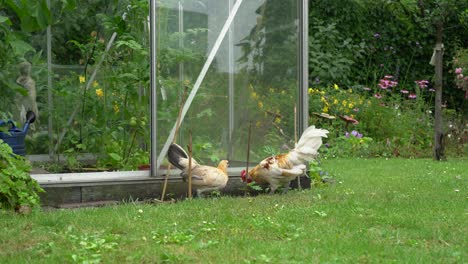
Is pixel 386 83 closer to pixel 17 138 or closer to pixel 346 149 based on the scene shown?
pixel 346 149

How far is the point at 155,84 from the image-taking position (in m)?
6.50

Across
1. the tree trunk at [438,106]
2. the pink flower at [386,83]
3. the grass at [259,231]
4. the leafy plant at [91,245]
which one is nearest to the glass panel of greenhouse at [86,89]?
the grass at [259,231]

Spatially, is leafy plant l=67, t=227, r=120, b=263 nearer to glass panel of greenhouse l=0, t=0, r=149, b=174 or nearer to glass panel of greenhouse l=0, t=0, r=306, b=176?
glass panel of greenhouse l=0, t=0, r=306, b=176

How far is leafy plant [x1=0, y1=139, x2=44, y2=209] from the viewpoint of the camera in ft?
17.0

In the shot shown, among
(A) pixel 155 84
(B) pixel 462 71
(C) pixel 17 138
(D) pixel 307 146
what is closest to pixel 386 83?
(B) pixel 462 71

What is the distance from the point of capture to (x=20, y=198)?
523 cm

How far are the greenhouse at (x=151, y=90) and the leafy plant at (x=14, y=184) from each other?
644mm

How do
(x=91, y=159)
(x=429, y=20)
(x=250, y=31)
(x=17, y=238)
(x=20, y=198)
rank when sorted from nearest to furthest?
(x=17, y=238) < (x=20, y=198) < (x=250, y=31) < (x=91, y=159) < (x=429, y=20)

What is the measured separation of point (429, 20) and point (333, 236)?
10063 millimetres

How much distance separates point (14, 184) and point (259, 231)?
169cm

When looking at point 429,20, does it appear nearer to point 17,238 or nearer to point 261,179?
point 261,179

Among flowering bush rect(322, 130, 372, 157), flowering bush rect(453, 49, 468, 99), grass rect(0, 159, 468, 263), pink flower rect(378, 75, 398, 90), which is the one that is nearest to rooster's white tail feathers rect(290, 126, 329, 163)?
grass rect(0, 159, 468, 263)

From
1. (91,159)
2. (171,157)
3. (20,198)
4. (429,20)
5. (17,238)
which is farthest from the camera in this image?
(429,20)

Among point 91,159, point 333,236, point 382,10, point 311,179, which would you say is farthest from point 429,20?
Answer: point 333,236
